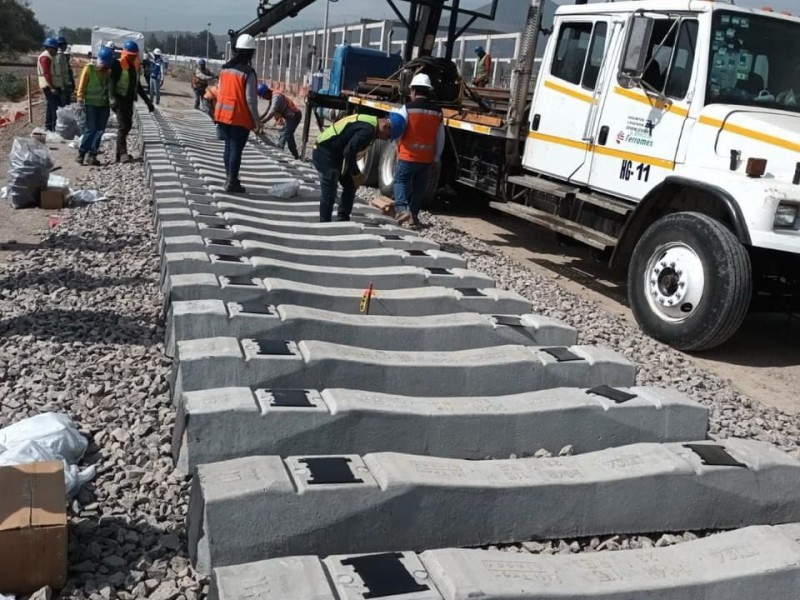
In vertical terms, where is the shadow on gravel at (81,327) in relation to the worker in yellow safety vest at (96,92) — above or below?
below

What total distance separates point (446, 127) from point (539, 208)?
2.66 metres

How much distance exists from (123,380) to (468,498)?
2.19 m

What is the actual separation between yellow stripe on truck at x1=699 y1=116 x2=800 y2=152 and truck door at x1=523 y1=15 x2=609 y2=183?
1468mm

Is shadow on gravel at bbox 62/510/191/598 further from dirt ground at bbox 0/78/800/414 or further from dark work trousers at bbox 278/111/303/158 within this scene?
dark work trousers at bbox 278/111/303/158

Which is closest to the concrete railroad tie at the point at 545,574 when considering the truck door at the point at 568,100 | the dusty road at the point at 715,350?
the dusty road at the point at 715,350

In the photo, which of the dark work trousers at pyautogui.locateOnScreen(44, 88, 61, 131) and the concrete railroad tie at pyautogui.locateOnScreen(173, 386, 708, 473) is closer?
the concrete railroad tie at pyautogui.locateOnScreen(173, 386, 708, 473)

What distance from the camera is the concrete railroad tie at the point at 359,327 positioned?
441 cm

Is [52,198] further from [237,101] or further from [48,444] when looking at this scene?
[48,444]

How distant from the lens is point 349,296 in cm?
554

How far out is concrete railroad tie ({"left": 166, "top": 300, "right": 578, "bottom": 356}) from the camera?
14.5ft

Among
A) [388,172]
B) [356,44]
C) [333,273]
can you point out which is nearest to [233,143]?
[333,273]

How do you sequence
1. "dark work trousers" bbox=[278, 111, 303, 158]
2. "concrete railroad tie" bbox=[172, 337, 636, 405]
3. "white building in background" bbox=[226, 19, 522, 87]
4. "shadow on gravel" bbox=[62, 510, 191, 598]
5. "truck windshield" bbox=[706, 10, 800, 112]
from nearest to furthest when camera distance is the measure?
"shadow on gravel" bbox=[62, 510, 191, 598] → "concrete railroad tie" bbox=[172, 337, 636, 405] → "truck windshield" bbox=[706, 10, 800, 112] → "dark work trousers" bbox=[278, 111, 303, 158] → "white building in background" bbox=[226, 19, 522, 87]

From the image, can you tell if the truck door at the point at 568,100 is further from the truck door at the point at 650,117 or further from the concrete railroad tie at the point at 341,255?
the concrete railroad tie at the point at 341,255

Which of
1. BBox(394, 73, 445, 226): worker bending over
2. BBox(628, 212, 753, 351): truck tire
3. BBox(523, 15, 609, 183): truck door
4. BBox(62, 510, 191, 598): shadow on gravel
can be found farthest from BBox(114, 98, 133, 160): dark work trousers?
BBox(62, 510, 191, 598): shadow on gravel
